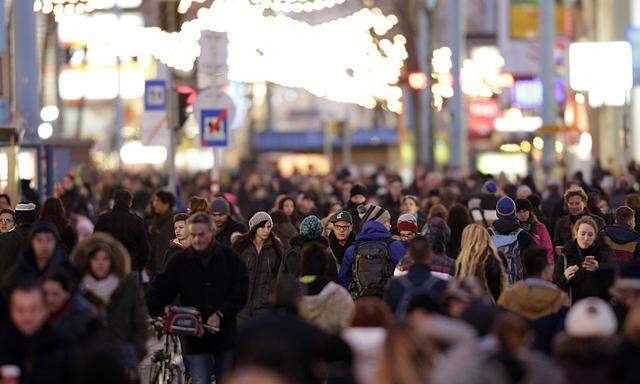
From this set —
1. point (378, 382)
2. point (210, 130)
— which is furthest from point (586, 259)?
point (210, 130)

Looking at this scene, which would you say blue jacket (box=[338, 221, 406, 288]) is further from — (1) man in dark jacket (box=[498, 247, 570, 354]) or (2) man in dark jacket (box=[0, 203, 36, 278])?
(1) man in dark jacket (box=[498, 247, 570, 354])

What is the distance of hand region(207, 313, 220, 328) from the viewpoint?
14.2 metres

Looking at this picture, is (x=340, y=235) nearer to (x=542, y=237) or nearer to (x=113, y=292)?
(x=542, y=237)

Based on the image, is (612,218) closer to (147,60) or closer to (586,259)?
(586,259)

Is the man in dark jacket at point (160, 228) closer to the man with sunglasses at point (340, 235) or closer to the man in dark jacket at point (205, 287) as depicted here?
the man with sunglasses at point (340, 235)

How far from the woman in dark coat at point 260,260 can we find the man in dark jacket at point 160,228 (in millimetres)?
2529

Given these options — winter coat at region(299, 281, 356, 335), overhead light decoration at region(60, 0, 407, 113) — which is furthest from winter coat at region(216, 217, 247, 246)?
overhead light decoration at region(60, 0, 407, 113)

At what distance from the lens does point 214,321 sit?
46.8ft

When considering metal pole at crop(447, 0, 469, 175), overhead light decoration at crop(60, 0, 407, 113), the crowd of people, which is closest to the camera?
the crowd of people

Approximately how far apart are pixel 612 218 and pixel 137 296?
9.68 meters

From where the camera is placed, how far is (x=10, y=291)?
12.1 metres

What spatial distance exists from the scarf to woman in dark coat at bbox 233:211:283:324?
14.1ft

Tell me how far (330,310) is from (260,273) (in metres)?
4.58

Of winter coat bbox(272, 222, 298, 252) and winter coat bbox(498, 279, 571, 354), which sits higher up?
winter coat bbox(272, 222, 298, 252)
